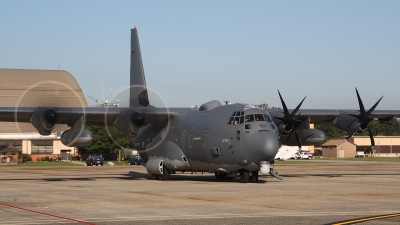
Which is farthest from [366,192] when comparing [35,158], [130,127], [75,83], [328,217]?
[75,83]

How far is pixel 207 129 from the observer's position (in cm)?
3014

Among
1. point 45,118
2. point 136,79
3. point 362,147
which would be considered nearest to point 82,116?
point 45,118

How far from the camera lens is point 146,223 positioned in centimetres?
1333

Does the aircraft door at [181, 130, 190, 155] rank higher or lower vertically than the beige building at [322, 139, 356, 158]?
higher

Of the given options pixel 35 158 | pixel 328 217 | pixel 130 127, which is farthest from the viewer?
pixel 35 158

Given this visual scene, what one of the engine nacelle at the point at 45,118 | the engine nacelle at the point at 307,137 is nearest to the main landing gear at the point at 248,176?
the engine nacelle at the point at 307,137

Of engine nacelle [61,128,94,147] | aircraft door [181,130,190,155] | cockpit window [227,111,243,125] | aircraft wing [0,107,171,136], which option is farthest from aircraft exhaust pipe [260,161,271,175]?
engine nacelle [61,128,94,147]

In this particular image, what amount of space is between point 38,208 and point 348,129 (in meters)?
22.0

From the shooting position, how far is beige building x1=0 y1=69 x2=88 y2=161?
110500 mm

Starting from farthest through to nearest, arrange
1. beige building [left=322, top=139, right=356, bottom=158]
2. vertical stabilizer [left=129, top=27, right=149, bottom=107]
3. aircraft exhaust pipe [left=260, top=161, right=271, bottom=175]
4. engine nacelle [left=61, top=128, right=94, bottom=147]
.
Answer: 1. beige building [left=322, top=139, right=356, bottom=158]
2. vertical stabilizer [left=129, top=27, right=149, bottom=107]
3. engine nacelle [left=61, top=128, right=94, bottom=147]
4. aircraft exhaust pipe [left=260, top=161, right=271, bottom=175]

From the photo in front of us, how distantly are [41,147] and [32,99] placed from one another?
13.1 m

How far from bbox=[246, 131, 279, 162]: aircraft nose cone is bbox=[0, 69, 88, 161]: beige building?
70881 mm

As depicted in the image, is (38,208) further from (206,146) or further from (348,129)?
(348,129)

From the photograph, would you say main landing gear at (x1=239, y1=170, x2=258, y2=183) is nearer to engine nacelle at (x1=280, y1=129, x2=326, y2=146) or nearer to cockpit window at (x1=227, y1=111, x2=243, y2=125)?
cockpit window at (x1=227, y1=111, x2=243, y2=125)
